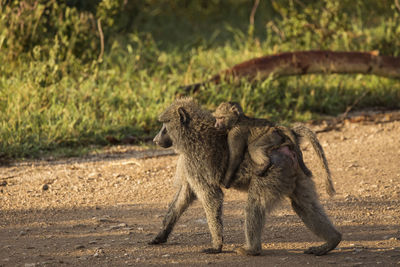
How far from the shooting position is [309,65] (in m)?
8.33

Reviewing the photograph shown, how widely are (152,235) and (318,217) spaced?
1216 millimetres

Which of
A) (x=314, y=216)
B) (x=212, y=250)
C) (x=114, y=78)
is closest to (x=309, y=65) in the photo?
(x=114, y=78)

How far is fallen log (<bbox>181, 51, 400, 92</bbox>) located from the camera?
8.23 m

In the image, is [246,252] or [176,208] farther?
[176,208]

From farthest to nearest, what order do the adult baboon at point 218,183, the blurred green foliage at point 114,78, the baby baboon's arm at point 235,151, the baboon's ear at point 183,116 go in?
the blurred green foliage at point 114,78 < the baboon's ear at point 183,116 < the baby baboon's arm at point 235,151 < the adult baboon at point 218,183

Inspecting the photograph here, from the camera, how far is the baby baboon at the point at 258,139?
3.93m

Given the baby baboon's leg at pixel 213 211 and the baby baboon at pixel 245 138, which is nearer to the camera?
the baby baboon at pixel 245 138

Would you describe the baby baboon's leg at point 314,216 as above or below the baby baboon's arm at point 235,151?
below

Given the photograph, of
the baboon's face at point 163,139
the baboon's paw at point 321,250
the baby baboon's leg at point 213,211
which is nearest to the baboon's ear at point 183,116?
the baboon's face at point 163,139

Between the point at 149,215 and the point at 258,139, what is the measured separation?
1.33 m

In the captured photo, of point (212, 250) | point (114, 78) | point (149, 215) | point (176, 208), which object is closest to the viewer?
point (212, 250)

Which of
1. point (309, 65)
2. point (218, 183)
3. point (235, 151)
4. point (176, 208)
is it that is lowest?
point (176, 208)

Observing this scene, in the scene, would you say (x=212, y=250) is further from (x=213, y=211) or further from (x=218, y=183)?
(x=218, y=183)

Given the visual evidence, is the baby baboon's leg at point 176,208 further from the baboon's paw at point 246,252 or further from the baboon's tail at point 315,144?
the baboon's tail at point 315,144
